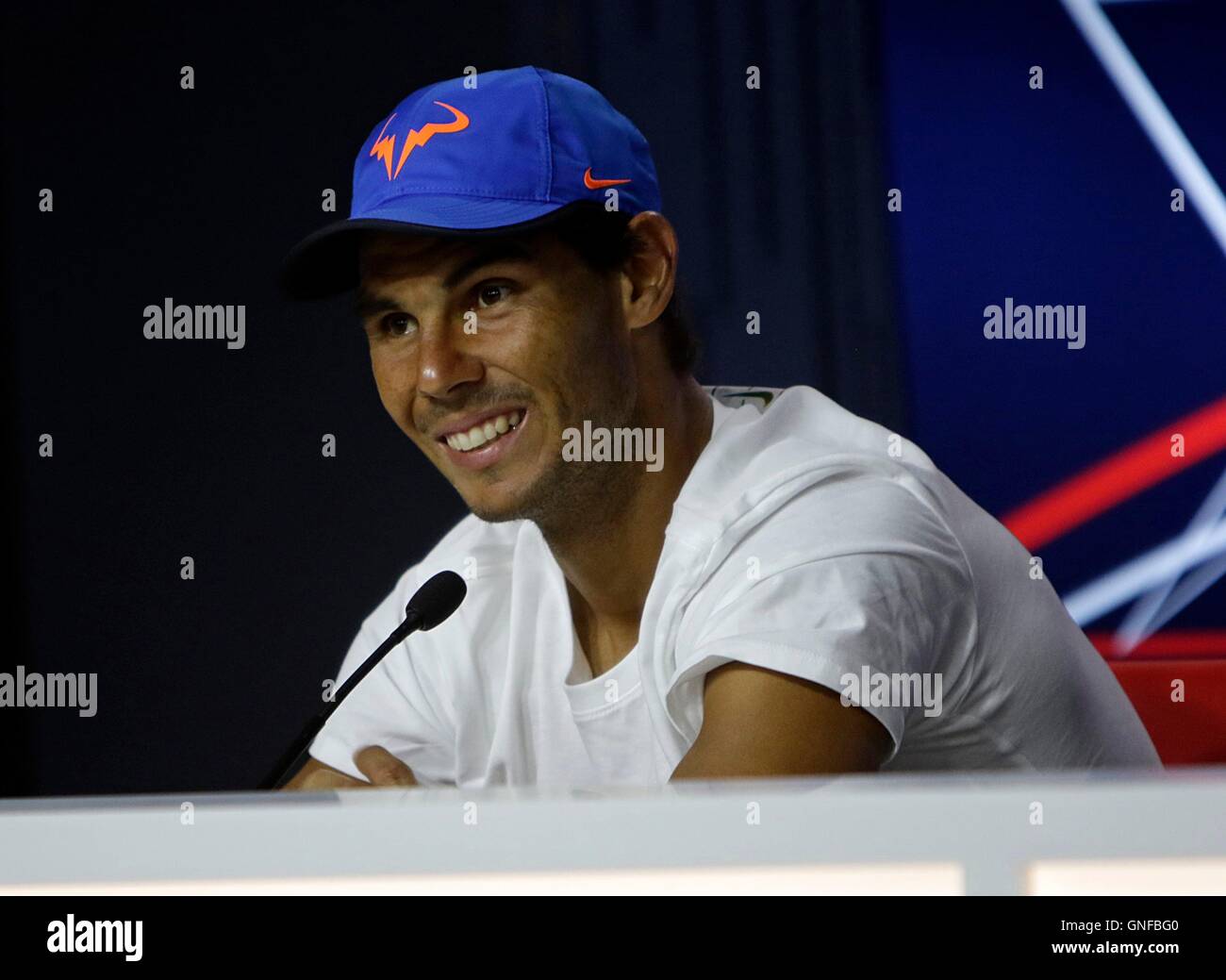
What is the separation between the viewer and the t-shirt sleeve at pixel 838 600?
127cm

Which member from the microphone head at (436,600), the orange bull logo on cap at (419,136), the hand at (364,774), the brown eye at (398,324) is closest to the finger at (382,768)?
the hand at (364,774)

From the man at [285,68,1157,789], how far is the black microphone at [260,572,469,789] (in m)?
0.02

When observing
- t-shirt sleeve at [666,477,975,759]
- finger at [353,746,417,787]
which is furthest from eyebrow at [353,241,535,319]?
finger at [353,746,417,787]

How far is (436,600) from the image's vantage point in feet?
4.60

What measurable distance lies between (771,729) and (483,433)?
0.40m

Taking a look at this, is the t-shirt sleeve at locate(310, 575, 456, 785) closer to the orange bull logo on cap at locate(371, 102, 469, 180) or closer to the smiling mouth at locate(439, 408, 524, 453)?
the smiling mouth at locate(439, 408, 524, 453)

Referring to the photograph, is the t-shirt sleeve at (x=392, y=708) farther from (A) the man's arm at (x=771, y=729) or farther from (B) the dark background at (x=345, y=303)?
(A) the man's arm at (x=771, y=729)

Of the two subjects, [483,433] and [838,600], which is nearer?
[838,600]

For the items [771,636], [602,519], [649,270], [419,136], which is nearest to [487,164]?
[419,136]

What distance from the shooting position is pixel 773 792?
1.25m

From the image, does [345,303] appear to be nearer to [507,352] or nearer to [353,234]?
[353,234]

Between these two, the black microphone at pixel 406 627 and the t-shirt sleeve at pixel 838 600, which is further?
the black microphone at pixel 406 627

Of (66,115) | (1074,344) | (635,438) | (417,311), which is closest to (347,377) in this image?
(417,311)

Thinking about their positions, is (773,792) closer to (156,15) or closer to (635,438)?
(635,438)
